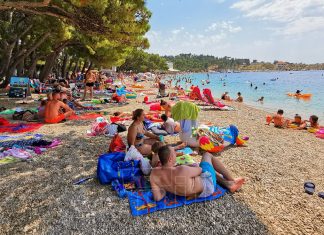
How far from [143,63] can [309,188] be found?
2916 inches

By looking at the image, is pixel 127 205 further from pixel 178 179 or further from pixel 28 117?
pixel 28 117

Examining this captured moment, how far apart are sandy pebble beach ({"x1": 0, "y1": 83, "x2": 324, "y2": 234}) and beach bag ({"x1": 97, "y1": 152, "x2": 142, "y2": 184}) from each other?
0.53 feet

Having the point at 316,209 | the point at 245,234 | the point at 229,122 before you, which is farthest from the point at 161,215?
the point at 229,122

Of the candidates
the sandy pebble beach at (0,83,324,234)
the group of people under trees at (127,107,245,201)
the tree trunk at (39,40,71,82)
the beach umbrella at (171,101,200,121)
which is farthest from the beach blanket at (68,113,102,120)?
the tree trunk at (39,40,71,82)

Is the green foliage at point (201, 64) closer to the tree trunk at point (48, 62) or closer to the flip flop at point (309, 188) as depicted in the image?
the tree trunk at point (48, 62)

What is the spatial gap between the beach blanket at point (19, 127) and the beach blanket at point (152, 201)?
4.87 metres

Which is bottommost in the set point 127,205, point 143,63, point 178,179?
point 127,205

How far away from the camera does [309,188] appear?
4273 millimetres

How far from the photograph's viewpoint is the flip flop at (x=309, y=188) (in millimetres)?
4188

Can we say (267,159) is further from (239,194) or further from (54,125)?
(54,125)

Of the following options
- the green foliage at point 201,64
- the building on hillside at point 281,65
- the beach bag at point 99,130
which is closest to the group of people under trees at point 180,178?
the beach bag at point 99,130

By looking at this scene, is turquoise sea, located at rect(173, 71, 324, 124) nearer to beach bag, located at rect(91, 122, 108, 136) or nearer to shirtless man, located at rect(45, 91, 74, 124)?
beach bag, located at rect(91, 122, 108, 136)

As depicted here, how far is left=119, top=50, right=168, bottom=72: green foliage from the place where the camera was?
6806 centimetres

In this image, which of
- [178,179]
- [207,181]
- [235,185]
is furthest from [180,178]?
[235,185]
